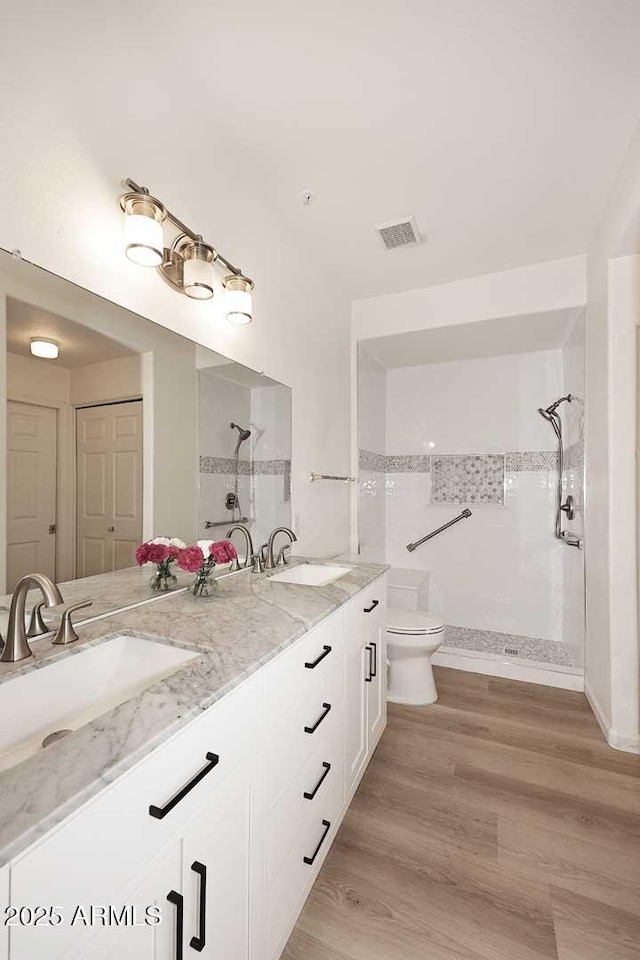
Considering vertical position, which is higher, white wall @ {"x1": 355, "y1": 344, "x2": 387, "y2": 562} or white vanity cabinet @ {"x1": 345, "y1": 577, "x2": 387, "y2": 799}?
white wall @ {"x1": 355, "y1": 344, "x2": 387, "y2": 562}

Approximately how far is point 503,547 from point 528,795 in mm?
1873

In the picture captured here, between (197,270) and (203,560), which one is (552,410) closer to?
(197,270)

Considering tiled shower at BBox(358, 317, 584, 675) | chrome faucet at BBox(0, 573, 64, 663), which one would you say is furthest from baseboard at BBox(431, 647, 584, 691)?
chrome faucet at BBox(0, 573, 64, 663)

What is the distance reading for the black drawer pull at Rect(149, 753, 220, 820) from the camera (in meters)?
0.67

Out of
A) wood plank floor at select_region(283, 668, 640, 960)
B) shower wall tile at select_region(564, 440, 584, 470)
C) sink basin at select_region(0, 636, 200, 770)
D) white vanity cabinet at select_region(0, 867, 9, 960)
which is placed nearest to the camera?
white vanity cabinet at select_region(0, 867, 9, 960)

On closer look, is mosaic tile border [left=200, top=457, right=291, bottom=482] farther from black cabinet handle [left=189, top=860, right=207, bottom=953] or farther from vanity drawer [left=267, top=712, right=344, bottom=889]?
black cabinet handle [left=189, top=860, right=207, bottom=953]

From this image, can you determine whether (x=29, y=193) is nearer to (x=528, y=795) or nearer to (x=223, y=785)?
(x=223, y=785)

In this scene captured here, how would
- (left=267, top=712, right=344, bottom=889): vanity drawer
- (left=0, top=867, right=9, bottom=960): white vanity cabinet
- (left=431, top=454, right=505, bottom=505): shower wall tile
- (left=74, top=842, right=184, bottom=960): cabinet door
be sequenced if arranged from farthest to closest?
(left=431, top=454, right=505, bottom=505): shower wall tile → (left=267, top=712, right=344, bottom=889): vanity drawer → (left=74, top=842, right=184, bottom=960): cabinet door → (left=0, top=867, right=9, bottom=960): white vanity cabinet

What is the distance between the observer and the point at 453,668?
3.06 m

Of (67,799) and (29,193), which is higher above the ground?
(29,193)

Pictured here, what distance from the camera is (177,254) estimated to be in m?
1.54

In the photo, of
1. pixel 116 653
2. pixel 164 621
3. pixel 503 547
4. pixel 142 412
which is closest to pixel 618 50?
pixel 142 412

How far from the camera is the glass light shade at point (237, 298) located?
1.78 meters

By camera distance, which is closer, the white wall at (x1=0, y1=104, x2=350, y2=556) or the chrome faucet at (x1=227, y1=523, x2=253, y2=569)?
the white wall at (x1=0, y1=104, x2=350, y2=556)
